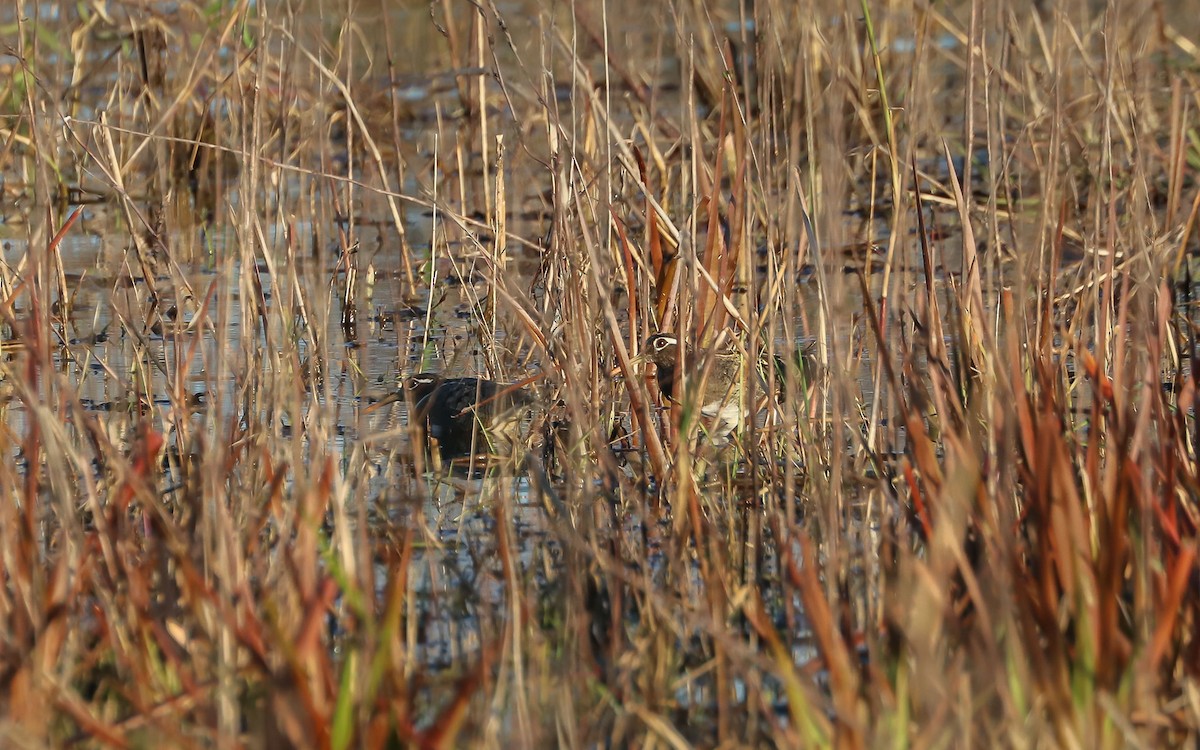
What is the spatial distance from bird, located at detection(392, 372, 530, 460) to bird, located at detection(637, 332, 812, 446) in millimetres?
307

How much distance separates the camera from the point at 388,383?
4.33m

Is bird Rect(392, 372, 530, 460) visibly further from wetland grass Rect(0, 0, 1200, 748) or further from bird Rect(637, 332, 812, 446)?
bird Rect(637, 332, 812, 446)

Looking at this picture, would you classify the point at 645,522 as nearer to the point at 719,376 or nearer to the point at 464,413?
the point at 464,413

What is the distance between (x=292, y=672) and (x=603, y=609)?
82cm

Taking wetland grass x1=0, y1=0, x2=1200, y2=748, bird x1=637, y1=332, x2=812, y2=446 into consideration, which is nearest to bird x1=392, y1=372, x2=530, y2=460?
wetland grass x1=0, y1=0, x2=1200, y2=748

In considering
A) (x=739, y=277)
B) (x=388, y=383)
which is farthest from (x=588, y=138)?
(x=388, y=383)

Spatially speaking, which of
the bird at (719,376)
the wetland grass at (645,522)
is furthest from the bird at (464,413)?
the bird at (719,376)

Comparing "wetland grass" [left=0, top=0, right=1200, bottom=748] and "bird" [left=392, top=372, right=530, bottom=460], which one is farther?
"bird" [left=392, top=372, right=530, bottom=460]

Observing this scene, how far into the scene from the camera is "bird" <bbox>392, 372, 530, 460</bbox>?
3.72 metres

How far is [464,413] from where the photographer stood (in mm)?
3811

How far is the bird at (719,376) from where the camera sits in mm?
3664

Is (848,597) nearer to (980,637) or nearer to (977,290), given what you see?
(980,637)

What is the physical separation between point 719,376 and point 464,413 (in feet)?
2.46

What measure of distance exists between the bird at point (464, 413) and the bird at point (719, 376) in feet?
1.01
